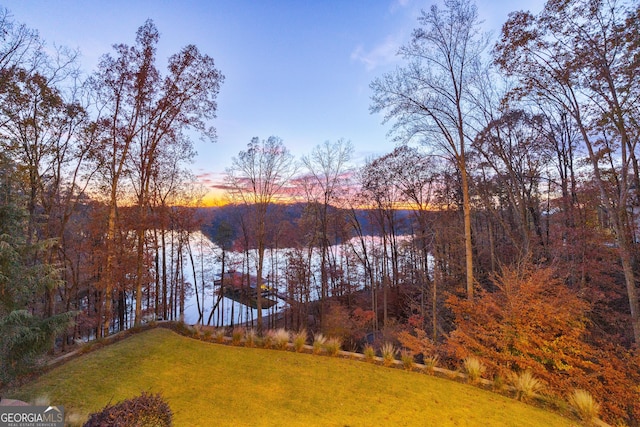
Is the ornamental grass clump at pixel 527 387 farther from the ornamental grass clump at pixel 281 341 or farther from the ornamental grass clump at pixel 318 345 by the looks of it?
the ornamental grass clump at pixel 281 341

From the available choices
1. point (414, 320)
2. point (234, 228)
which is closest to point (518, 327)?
point (414, 320)

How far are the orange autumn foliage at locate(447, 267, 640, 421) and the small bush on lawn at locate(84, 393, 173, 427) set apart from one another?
6265 millimetres

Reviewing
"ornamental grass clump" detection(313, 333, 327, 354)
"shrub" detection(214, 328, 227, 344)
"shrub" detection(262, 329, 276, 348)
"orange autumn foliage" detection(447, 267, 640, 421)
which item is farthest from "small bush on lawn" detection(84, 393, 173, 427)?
"orange autumn foliage" detection(447, 267, 640, 421)

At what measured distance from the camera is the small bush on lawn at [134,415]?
253 cm

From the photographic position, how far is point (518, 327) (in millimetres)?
5863

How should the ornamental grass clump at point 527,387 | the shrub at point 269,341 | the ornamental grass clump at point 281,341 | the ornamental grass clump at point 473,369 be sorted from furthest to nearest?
the shrub at point 269,341 < the ornamental grass clump at point 281,341 < the ornamental grass clump at point 473,369 < the ornamental grass clump at point 527,387

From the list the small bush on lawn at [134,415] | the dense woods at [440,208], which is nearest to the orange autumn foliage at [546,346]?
the dense woods at [440,208]

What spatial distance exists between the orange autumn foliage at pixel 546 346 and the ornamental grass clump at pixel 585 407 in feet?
1.60

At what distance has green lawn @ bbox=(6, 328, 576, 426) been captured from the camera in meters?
4.26

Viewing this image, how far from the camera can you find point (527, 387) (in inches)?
202

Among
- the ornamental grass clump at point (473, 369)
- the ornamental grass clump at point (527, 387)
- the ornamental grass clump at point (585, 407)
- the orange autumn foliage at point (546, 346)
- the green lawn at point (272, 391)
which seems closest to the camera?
the green lawn at point (272, 391)

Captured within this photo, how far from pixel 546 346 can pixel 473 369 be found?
1636mm

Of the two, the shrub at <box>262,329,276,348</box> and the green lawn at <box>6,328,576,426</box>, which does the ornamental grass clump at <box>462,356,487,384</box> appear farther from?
the shrub at <box>262,329,276,348</box>

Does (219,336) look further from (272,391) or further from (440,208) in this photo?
(440,208)
